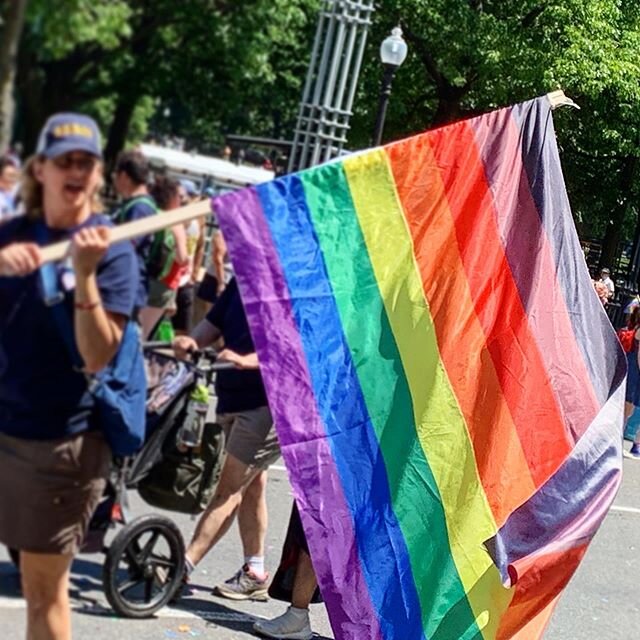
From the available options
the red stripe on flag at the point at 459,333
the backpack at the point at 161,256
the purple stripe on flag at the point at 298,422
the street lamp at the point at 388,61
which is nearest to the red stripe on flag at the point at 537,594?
the red stripe on flag at the point at 459,333

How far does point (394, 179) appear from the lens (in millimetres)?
3979

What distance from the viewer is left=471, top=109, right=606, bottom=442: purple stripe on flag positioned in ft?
14.1

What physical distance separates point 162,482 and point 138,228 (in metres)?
2.14

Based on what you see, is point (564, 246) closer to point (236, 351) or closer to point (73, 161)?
point (236, 351)

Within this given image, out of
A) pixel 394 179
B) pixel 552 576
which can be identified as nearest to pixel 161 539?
pixel 552 576

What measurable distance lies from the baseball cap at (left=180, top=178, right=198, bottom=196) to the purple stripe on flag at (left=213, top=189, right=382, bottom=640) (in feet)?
1.65

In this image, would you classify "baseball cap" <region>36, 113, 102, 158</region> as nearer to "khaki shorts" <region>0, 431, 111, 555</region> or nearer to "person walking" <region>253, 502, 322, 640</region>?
"khaki shorts" <region>0, 431, 111, 555</region>

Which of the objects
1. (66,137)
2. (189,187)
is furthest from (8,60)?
(189,187)

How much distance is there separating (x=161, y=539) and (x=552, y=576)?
5.70 feet

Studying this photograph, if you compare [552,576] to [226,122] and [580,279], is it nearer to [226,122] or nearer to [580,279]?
[580,279]

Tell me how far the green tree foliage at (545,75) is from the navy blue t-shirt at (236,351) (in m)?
2.68

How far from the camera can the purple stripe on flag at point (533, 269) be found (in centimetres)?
431

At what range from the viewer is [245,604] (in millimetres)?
5160

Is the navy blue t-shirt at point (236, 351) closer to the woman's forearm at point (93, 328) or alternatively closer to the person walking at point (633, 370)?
the woman's forearm at point (93, 328)
